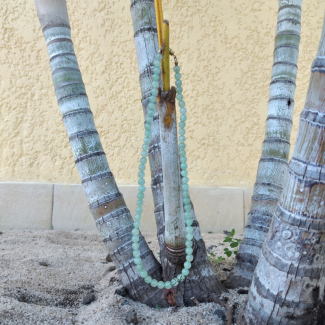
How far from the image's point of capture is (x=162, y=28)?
110 centimetres

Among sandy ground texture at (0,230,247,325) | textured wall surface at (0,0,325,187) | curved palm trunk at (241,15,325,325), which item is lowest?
sandy ground texture at (0,230,247,325)

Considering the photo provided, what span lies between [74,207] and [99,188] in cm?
176

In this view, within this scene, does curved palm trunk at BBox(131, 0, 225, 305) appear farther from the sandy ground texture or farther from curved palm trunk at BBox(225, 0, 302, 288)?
curved palm trunk at BBox(225, 0, 302, 288)

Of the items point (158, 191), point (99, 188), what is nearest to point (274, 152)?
point (158, 191)

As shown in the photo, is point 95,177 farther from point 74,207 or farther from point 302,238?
point 74,207

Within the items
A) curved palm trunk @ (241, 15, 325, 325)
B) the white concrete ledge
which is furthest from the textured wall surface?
curved palm trunk @ (241, 15, 325, 325)

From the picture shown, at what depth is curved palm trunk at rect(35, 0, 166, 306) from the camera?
153 centimetres

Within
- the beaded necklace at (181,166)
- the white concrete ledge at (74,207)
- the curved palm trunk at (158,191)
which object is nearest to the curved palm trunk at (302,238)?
the beaded necklace at (181,166)

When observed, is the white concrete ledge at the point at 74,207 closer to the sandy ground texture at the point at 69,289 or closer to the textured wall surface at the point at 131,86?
the textured wall surface at the point at 131,86

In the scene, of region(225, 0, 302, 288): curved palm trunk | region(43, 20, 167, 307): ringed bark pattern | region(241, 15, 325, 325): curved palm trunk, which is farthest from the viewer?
region(225, 0, 302, 288): curved palm trunk

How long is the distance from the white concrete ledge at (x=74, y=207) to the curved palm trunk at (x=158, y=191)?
1.58 m

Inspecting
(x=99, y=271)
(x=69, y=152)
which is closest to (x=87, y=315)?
(x=99, y=271)

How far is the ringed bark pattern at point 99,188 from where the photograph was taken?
1524mm

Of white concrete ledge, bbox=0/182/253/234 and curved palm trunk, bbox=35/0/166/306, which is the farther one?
white concrete ledge, bbox=0/182/253/234
